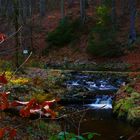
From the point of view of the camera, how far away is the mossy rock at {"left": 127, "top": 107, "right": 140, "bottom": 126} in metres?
13.2

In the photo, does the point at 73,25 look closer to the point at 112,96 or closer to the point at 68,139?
the point at 112,96

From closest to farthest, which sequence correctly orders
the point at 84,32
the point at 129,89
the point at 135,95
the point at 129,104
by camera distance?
the point at 129,104 → the point at 135,95 → the point at 129,89 → the point at 84,32

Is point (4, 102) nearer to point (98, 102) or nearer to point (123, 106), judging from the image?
point (123, 106)

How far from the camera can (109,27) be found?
112 ft

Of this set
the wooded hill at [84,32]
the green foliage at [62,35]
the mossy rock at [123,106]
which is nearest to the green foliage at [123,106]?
the mossy rock at [123,106]

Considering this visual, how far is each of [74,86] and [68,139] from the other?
17.4m

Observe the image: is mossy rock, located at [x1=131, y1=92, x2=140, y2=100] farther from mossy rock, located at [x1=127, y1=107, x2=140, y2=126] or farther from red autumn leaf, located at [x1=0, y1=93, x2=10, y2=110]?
red autumn leaf, located at [x1=0, y1=93, x2=10, y2=110]

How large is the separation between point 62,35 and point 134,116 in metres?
24.6

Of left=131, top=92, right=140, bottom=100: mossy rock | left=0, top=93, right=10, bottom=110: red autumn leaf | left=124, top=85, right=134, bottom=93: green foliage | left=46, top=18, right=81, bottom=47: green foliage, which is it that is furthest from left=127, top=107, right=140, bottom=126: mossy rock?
left=46, top=18, right=81, bottom=47: green foliage

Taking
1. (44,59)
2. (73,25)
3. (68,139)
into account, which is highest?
(68,139)

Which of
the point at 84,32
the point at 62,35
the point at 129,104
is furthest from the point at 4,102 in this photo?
the point at 84,32

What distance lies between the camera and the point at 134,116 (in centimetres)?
1350

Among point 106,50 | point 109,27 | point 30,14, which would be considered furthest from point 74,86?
point 30,14

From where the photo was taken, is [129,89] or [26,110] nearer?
[26,110]
